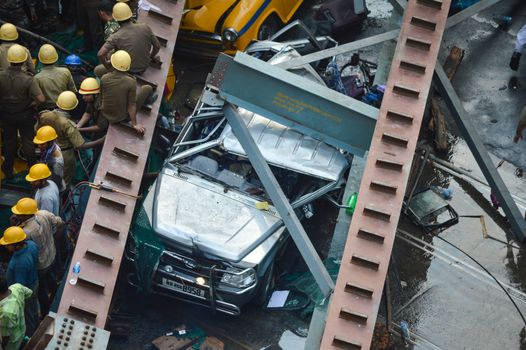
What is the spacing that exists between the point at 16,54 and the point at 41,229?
256 cm

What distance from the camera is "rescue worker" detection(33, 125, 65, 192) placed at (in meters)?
9.96

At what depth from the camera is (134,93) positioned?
9.83m

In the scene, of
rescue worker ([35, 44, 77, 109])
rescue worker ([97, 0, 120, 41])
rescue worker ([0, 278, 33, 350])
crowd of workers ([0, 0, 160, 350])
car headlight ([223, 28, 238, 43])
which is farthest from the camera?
car headlight ([223, 28, 238, 43])

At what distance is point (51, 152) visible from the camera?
33.3 feet

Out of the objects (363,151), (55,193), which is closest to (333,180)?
(363,151)

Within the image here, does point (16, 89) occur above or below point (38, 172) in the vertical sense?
above

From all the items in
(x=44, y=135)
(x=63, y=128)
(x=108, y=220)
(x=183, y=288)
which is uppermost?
(x=63, y=128)

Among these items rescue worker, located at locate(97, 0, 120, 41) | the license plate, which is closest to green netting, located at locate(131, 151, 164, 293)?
the license plate

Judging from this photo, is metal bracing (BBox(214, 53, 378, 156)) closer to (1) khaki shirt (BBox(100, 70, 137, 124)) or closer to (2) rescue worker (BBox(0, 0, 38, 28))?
(1) khaki shirt (BBox(100, 70, 137, 124))

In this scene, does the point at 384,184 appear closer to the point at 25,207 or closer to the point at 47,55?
the point at 25,207

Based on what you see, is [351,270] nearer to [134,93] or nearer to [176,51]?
[134,93]

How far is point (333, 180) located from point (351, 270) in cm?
222

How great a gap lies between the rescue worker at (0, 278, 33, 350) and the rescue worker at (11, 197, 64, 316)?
0.92 meters

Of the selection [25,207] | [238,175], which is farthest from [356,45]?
[25,207]
